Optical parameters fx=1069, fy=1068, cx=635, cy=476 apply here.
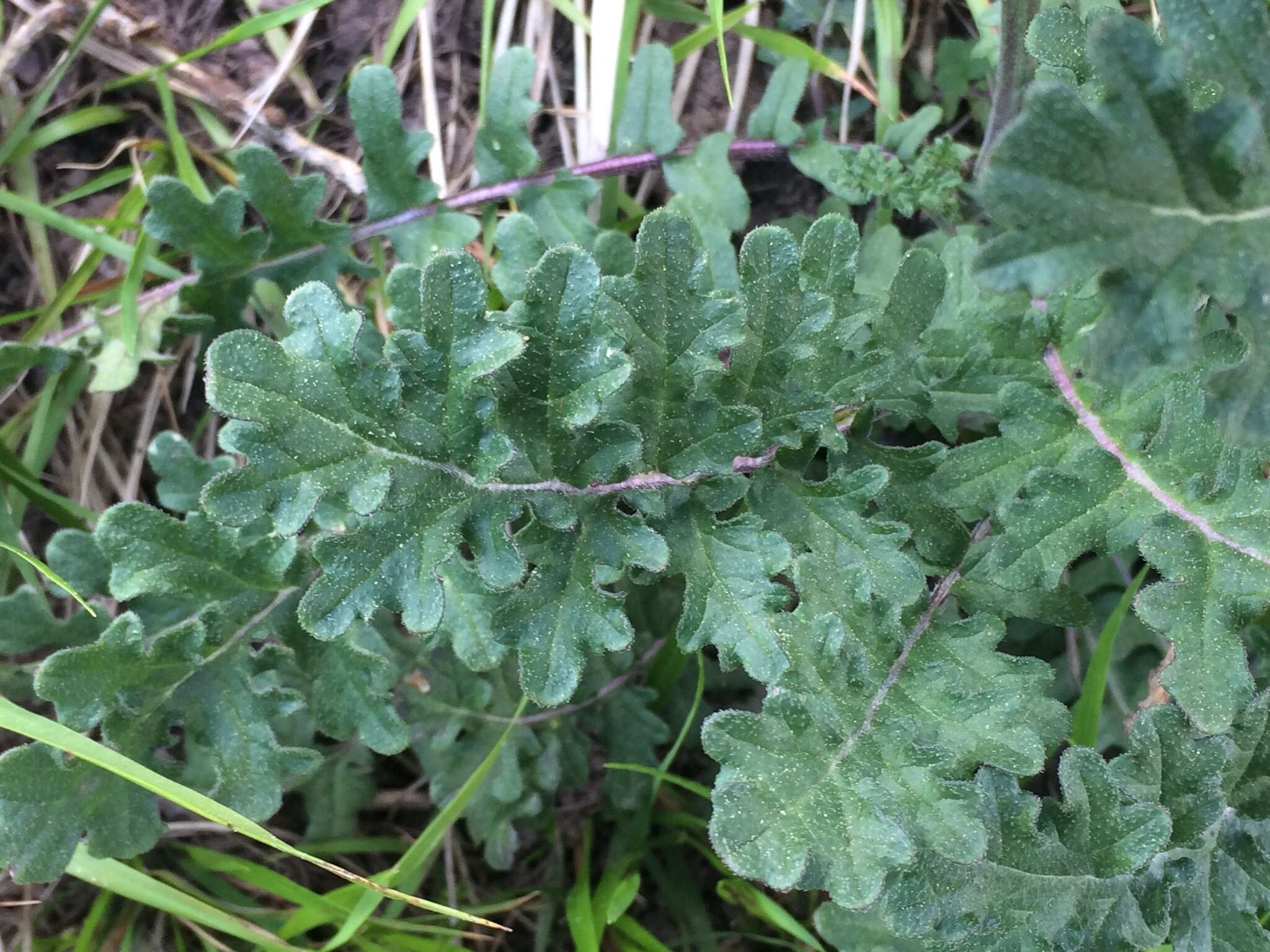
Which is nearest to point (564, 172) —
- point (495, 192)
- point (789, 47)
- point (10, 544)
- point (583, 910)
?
point (495, 192)

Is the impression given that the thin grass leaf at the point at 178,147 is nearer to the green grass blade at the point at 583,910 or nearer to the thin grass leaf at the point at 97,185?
the thin grass leaf at the point at 97,185

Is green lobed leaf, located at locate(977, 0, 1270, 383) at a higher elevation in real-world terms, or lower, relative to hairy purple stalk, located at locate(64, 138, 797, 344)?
higher

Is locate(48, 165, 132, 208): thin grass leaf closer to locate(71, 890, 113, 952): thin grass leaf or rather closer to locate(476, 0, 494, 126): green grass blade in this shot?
locate(476, 0, 494, 126): green grass blade

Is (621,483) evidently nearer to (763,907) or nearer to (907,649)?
(907,649)

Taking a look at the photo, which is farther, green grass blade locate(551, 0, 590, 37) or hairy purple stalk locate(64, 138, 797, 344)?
green grass blade locate(551, 0, 590, 37)

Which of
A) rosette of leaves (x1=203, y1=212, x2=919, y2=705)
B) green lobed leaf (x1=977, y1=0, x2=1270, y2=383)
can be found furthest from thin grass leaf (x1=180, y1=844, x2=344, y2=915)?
green lobed leaf (x1=977, y1=0, x2=1270, y2=383)

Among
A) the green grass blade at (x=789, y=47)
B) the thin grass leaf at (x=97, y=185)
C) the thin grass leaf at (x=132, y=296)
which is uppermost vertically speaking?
the green grass blade at (x=789, y=47)

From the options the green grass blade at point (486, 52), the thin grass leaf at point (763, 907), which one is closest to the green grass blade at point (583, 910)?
the thin grass leaf at point (763, 907)
